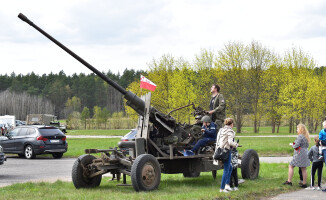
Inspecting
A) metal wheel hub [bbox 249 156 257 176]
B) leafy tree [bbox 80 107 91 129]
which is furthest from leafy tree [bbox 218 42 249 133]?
metal wheel hub [bbox 249 156 257 176]

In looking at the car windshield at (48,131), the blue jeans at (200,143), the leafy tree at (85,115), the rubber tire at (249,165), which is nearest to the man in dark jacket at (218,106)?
the blue jeans at (200,143)

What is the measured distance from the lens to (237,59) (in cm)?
5288

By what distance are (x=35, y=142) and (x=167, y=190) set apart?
1274 centimetres

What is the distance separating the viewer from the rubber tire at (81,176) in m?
10.2

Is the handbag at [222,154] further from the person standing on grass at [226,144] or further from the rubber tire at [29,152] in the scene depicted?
the rubber tire at [29,152]

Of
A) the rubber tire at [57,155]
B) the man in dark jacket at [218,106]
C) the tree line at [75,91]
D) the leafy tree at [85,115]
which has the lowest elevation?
the rubber tire at [57,155]

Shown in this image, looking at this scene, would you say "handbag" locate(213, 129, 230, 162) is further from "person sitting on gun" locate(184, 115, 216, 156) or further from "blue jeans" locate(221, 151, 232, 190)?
"person sitting on gun" locate(184, 115, 216, 156)

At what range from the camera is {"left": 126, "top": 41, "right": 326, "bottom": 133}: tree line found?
2048 inches

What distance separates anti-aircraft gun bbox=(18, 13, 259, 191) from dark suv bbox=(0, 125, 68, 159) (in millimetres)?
11202

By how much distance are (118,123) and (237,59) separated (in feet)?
81.6

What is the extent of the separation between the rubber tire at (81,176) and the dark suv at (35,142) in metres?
11.3

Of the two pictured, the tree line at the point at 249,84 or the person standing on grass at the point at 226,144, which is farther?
the tree line at the point at 249,84

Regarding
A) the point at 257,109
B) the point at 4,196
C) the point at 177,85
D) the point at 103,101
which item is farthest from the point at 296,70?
the point at 103,101

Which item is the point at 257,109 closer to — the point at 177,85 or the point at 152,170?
the point at 177,85
